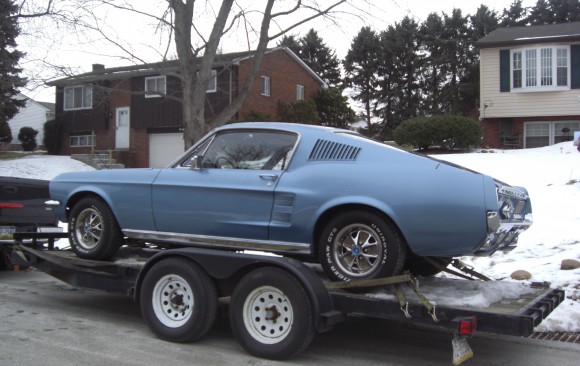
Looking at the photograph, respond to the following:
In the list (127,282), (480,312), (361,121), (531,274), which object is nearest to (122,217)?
(127,282)

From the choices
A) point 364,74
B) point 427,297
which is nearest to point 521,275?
point 427,297

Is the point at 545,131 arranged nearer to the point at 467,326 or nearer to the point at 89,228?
the point at 89,228

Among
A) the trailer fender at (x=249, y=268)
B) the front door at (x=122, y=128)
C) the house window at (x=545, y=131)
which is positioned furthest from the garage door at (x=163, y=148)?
the trailer fender at (x=249, y=268)

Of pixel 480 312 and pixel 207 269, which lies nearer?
pixel 480 312

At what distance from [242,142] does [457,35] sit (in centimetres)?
4647

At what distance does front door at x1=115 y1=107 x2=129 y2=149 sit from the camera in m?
31.5

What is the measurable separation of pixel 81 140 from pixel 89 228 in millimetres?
28727

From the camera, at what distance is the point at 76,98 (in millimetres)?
A: 33375

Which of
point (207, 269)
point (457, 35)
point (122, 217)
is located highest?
point (457, 35)

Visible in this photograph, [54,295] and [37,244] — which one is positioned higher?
[37,244]

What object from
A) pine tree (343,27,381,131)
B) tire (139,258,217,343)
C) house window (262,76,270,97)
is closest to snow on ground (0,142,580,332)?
tire (139,258,217,343)

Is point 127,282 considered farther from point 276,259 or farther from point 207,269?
point 276,259

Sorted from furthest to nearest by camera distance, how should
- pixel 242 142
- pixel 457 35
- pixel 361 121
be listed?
1. pixel 361 121
2. pixel 457 35
3. pixel 242 142

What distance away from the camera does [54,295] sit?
307 inches
